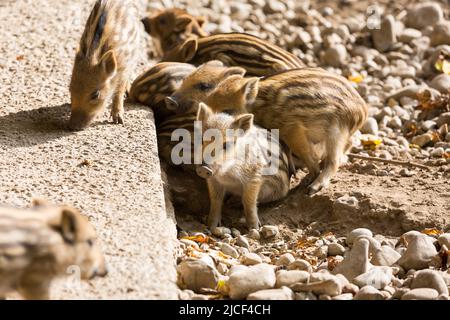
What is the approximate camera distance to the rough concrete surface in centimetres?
437

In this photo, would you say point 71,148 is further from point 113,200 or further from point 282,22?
point 282,22

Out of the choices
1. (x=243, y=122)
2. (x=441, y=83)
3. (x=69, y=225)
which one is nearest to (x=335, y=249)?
(x=243, y=122)

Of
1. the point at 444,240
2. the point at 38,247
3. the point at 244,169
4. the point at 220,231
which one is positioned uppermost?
the point at 38,247

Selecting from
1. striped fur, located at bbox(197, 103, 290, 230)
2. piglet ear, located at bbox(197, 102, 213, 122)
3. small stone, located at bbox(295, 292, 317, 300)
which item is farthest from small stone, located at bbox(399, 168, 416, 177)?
small stone, located at bbox(295, 292, 317, 300)

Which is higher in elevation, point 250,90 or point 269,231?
point 250,90

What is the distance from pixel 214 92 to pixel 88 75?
3.04ft

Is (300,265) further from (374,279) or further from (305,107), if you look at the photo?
(305,107)

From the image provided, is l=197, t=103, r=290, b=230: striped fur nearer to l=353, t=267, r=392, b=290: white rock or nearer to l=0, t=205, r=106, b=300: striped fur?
l=353, t=267, r=392, b=290: white rock

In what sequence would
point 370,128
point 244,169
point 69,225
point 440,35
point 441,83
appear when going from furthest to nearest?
point 440,35, point 441,83, point 370,128, point 244,169, point 69,225

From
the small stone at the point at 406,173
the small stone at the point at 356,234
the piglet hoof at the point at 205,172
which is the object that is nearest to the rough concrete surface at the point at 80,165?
the piglet hoof at the point at 205,172

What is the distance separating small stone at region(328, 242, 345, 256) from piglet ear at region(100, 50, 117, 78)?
1.98m

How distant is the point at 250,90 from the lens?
6543 mm

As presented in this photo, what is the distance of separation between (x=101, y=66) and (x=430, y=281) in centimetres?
277

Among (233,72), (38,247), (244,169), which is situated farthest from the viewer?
(233,72)
